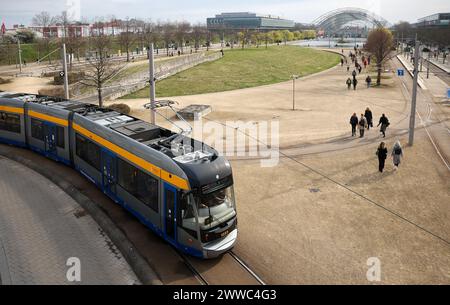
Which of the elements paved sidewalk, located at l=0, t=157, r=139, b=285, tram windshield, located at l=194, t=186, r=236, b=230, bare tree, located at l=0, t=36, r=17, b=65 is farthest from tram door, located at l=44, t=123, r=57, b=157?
bare tree, located at l=0, t=36, r=17, b=65

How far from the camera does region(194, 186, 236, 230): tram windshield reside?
10.1 m

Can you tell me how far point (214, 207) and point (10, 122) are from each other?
14.8 meters

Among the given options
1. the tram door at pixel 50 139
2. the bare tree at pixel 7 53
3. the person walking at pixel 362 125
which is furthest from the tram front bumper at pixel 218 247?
the bare tree at pixel 7 53

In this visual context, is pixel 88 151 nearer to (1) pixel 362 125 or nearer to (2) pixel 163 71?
(1) pixel 362 125

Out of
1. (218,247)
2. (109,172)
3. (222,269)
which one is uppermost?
(109,172)

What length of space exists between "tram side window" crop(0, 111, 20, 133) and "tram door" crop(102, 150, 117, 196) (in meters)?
8.81

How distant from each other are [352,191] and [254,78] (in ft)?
133

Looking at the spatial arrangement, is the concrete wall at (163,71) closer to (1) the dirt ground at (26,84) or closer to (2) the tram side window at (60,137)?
(1) the dirt ground at (26,84)

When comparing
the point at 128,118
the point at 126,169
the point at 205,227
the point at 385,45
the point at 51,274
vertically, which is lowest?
the point at 51,274

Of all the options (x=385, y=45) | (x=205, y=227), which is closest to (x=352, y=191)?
(x=205, y=227)

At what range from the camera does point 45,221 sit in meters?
12.9

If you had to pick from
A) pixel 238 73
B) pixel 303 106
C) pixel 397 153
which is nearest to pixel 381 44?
pixel 238 73

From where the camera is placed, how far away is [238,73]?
5772 cm

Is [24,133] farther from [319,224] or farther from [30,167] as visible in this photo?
[319,224]
